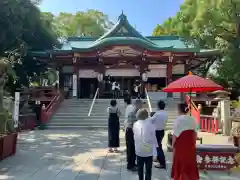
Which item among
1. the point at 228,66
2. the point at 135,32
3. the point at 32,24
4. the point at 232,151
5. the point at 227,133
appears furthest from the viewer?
the point at 135,32

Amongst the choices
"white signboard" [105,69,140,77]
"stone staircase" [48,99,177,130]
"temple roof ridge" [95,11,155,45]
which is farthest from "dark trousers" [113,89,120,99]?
"temple roof ridge" [95,11,155,45]

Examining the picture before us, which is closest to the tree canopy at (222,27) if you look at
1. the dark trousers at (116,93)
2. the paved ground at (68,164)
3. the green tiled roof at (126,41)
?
the green tiled roof at (126,41)

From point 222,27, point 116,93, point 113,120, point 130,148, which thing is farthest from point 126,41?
point 130,148

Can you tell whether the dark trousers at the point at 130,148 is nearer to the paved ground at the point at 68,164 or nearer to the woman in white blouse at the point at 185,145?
the paved ground at the point at 68,164

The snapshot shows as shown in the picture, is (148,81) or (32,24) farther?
(148,81)

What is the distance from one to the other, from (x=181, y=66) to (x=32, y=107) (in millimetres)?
11910

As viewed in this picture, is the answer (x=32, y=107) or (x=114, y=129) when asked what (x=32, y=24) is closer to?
(x=32, y=107)

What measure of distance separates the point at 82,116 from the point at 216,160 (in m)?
10.9

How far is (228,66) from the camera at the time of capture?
57.3 ft

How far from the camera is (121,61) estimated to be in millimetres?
22609

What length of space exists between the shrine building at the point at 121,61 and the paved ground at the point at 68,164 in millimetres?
11841

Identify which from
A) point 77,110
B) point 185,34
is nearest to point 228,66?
point 185,34

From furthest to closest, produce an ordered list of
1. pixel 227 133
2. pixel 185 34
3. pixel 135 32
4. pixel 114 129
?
pixel 135 32 → pixel 185 34 → pixel 227 133 → pixel 114 129

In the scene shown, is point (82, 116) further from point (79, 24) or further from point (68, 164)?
point (79, 24)
